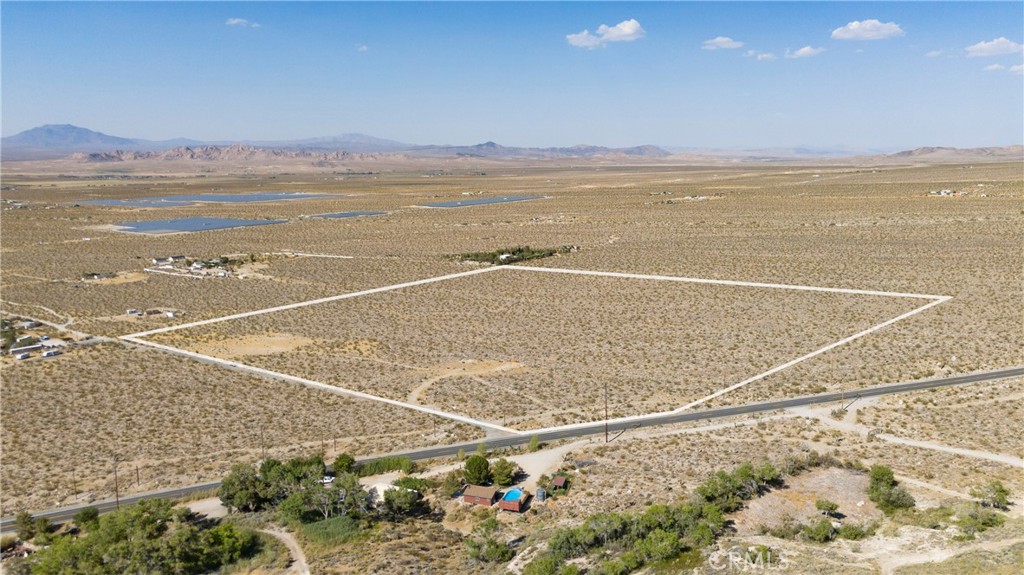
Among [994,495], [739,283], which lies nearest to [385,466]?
[994,495]

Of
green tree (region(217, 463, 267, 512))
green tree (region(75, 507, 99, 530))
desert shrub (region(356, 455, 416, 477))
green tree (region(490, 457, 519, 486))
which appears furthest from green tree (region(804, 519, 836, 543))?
green tree (region(75, 507, 99, 530))

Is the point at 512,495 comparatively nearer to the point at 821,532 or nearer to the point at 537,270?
the point at 821,532

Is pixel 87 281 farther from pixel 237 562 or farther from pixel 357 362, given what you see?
pixel 237 562

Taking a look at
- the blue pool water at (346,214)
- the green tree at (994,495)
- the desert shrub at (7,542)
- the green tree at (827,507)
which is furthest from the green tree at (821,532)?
the blue pool water at (346,214)

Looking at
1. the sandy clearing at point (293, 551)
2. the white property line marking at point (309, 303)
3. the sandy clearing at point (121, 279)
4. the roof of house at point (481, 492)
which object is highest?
the sandy clearing at point (121, 279)

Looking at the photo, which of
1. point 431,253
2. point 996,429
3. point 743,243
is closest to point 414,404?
point 996,429

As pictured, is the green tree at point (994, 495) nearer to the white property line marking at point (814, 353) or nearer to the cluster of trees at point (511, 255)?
the white property line marking at point (814, 353)
